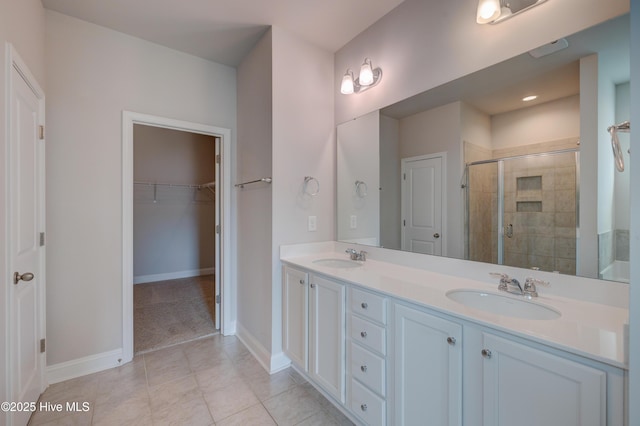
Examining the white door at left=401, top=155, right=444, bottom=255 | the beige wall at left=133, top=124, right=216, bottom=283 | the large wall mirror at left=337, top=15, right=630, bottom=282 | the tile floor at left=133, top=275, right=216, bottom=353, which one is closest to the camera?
the large wall mirror at left=337, top=15, right=630, bottom=282

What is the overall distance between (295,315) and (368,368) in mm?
730

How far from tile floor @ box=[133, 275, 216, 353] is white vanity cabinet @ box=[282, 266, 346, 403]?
1239mm

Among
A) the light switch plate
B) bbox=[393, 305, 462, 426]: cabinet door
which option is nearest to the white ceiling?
the light switch plate

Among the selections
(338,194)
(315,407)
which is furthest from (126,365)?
(338,194)

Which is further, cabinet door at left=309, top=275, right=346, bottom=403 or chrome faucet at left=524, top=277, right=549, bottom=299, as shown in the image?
cabinet door at left=309, top=275, right=346, bottom=403

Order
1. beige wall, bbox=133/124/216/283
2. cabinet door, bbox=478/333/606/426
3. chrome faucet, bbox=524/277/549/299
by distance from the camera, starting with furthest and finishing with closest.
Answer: beige wall, bbox=133/124/216/283 → chrome faucet, bbox=524/277/549/299 → cabinet door, bbox=478/333/606/426

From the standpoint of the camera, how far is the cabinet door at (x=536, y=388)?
31.7 inches

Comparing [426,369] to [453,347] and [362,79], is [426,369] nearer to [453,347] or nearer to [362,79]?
[453,347]

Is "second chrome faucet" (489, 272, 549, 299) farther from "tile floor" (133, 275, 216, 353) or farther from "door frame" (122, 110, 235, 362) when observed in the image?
"tile floor" (133, 275, 216, 353)

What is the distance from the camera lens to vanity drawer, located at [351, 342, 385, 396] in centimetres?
139

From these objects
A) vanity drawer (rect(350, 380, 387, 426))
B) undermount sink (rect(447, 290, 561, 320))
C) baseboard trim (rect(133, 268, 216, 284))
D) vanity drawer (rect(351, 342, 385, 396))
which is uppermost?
undermount sink (rect(447, 290, 561, 320))

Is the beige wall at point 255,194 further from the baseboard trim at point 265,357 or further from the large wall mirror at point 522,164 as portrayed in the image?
the large wall mirror at point 522,164

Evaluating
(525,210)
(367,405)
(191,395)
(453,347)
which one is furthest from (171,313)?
(525,210)

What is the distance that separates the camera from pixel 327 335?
173cm
